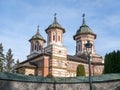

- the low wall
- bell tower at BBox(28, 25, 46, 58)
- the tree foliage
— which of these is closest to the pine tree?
bell tower at BBox(28, 25, 46, 58)

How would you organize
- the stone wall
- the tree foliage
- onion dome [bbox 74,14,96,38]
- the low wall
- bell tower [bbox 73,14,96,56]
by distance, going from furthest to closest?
onion dome [bbox 74,14,96,38]
bell tower [bbox 73,14,96,56]
the tree foliage
the low wall
the stone wall

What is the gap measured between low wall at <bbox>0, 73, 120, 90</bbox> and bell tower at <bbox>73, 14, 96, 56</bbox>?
38199 mm

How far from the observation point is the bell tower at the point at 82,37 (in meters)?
59.3

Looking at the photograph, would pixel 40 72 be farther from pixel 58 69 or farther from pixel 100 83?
pixel 100 83

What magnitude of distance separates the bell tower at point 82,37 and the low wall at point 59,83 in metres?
38.2

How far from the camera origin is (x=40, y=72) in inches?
1939

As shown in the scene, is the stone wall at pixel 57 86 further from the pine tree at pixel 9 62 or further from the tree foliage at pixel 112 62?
the pine tree at pixel 9 62

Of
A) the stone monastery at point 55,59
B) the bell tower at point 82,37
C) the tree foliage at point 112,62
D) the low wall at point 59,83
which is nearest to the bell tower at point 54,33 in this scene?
the stone monastery at point 55,59

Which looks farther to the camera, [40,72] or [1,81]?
[40,72]

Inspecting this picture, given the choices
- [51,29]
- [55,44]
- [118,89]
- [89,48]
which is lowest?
[118,89]

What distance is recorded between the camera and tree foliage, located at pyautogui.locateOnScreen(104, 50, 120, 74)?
90.0 ft

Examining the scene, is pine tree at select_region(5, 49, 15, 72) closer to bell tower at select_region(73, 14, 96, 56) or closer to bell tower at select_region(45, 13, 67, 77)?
bell tower at select_region(45, 13, 67, 77)

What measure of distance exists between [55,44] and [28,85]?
104 feet

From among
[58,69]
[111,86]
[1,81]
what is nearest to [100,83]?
[111,86]
